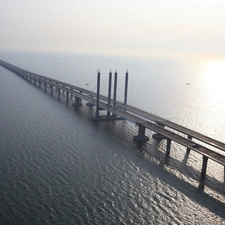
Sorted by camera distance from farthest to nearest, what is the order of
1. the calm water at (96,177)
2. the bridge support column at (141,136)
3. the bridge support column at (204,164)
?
1. the bridge support column at (141,136)
2. the bridge support column at (204,164)
3. the calm water at (96,177)

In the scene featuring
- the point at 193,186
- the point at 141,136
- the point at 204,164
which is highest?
the point at 204,164

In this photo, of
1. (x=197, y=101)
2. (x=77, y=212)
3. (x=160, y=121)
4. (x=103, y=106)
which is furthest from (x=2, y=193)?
(x=197, y=101)

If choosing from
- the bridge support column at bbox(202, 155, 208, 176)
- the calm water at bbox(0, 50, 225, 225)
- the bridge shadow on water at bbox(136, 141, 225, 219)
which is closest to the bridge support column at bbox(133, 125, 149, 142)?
the calm water at bbox(0, 50, 225, 225)

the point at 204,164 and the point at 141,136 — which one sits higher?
the point at 204,164

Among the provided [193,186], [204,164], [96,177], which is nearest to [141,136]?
[204,164]

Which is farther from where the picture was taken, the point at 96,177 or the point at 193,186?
the point at 96,177

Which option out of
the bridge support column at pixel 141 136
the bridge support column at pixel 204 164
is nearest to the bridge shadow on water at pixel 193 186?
the bridge support column at pixel 204 164

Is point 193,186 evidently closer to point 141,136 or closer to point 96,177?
point 96,177

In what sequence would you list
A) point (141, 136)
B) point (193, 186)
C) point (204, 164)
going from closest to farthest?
point (193, 186), point (204, 164), point (141, 136)

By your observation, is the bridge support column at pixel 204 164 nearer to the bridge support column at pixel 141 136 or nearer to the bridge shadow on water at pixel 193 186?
the bridge shadow on water at pixel 193 186

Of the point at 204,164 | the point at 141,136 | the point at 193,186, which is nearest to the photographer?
the point at 193,186

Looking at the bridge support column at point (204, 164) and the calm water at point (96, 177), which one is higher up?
the bridge support column at point (204, 164)

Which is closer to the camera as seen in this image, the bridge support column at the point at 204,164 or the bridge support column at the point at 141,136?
the bridge support column at the point at 204,164
